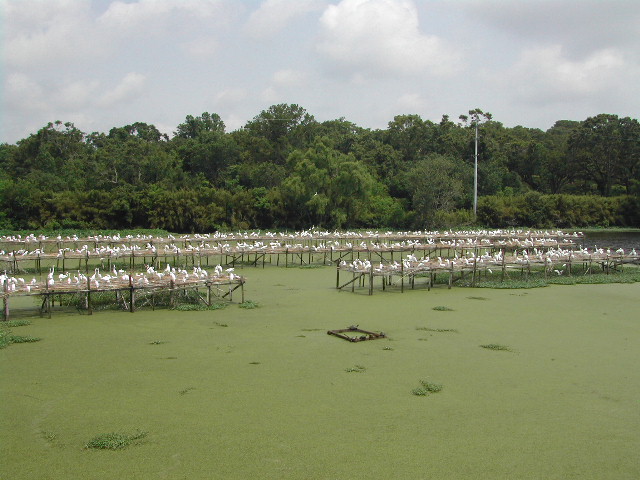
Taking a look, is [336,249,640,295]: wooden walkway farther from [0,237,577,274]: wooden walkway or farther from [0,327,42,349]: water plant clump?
[0,327,42,349]: water plant clump

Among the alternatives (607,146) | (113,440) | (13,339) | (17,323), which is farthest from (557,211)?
(113,440)

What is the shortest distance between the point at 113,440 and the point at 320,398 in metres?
2.72

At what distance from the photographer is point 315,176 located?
39.1 metres

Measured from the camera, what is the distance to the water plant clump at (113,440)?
21.3 feet

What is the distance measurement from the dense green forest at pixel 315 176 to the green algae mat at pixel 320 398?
2668 cm

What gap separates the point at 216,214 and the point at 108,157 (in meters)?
9.39

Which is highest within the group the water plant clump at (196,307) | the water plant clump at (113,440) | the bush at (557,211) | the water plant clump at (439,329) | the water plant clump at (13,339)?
the bush at (557,211)

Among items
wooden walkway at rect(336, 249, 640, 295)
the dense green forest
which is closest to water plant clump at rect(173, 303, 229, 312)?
wooden walkway at rect(336, 249, 640, 295)

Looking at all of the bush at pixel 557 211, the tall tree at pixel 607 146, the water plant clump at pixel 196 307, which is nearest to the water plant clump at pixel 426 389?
the water plant clump at pixel 196 307

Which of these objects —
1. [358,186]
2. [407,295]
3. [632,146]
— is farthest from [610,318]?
[632,146]

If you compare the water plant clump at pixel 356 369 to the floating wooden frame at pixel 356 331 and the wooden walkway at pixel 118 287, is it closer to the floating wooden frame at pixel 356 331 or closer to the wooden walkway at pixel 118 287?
the floating wooden frame at pixel 356 331

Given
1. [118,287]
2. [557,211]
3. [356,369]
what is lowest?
[356,369]

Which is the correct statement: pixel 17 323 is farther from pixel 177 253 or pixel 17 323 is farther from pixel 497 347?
pixel 177 253

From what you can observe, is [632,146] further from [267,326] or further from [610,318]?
[267,326]
